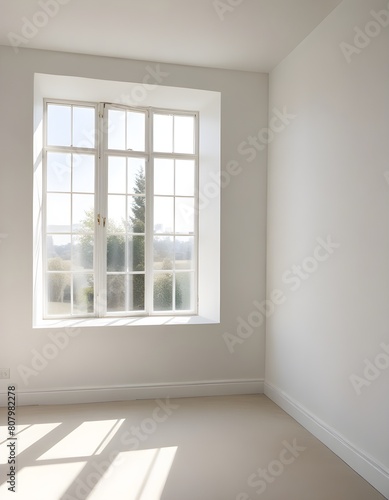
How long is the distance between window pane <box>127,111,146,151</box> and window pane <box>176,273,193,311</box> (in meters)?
1.34

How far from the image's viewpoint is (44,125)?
155 inches

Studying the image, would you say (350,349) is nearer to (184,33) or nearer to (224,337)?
(224,337)

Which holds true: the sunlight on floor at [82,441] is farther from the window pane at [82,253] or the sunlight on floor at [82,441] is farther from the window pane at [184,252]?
the window pane at [184,252]

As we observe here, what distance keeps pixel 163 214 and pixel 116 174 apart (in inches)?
23.5

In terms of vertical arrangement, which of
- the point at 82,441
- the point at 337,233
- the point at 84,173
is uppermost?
the point at 84,173

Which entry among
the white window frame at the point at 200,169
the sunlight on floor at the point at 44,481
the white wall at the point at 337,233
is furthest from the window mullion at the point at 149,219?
the sunlight on floor at the point at 44,481

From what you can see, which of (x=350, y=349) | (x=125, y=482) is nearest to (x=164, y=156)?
(x=350, y=349)

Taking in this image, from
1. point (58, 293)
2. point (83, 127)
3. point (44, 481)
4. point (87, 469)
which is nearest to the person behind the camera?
point (44, 481)

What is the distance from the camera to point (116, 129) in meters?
4.09

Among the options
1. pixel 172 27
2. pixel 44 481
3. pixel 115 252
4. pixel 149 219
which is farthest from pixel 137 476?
pixel 172 27

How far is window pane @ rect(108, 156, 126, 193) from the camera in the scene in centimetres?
406

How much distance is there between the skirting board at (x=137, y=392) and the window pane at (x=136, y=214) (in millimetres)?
1473

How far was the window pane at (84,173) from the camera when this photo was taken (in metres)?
Answer: 3.98

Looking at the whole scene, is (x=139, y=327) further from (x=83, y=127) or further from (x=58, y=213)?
(x=83, y=127)
